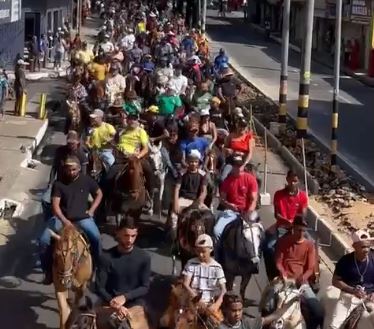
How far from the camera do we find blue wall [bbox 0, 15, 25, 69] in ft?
111

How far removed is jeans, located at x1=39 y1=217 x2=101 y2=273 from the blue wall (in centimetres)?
2219

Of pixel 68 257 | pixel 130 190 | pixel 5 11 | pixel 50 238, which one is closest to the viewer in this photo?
pixel 68 257

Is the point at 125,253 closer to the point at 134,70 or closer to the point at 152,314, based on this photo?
the point at 152,314

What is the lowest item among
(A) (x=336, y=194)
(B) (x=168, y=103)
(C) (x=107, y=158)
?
(A) (x=336, y=194)

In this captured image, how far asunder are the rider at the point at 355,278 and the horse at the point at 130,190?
165 inches

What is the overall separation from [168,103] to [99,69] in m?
5.44

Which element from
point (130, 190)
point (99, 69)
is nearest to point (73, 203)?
point (130, 190)

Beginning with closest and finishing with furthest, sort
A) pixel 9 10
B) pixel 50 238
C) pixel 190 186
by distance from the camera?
1. pixel 50 238
2. pixel 190 186
3. pixel 9 10

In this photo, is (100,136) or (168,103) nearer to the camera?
(100,136)

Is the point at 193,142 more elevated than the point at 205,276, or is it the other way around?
the point at 193,142

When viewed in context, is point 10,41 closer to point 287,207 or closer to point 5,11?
point 5,11

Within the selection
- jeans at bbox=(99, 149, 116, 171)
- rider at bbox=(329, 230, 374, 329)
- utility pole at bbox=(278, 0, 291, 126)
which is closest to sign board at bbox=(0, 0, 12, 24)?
utility pole at bbox=(278, 0, 291, 126)

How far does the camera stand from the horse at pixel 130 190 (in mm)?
13602

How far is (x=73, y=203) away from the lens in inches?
447
